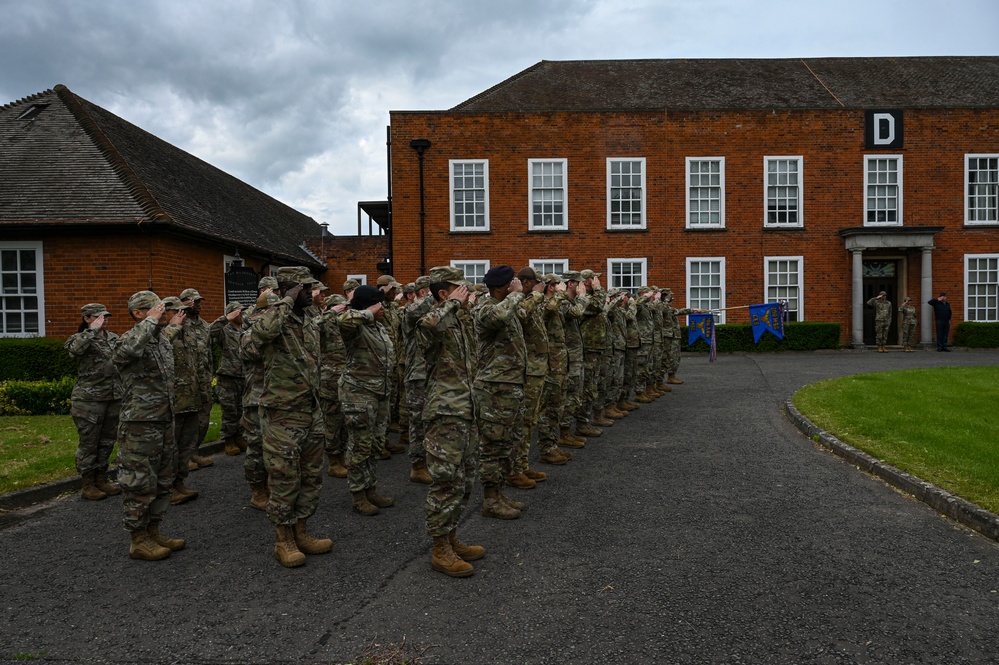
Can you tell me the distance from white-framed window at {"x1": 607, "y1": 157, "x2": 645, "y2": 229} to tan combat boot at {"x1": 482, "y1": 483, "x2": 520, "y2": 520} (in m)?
17.7

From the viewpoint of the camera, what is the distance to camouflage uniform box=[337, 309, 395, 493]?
20.1ft

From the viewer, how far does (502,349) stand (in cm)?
Answer: 595

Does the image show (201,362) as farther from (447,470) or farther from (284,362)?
(447,470)

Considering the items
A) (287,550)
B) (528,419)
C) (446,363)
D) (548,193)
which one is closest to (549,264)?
(548,193)

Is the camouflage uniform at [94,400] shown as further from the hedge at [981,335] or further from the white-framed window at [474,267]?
the hedge at [981,335]

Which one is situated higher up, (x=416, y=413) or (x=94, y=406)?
(x=94, y=406)

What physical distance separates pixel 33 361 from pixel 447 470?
12146 mm

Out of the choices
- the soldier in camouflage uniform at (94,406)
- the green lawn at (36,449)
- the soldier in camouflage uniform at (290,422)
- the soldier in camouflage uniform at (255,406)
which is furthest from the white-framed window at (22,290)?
the soldier in camouflage uniform at (290,422)

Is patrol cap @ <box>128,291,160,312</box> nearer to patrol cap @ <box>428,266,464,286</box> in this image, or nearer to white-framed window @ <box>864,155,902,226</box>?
patrol cap @ <box>428,266,464,286</box>

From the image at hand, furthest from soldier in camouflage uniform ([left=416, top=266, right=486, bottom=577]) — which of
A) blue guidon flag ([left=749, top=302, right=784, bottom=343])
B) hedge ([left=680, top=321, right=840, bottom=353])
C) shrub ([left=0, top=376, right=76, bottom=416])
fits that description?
hedge ([left=680, top=321, right=840, bottom=353])

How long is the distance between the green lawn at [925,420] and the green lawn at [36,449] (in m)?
8.62

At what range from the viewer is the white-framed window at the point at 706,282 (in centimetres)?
2248

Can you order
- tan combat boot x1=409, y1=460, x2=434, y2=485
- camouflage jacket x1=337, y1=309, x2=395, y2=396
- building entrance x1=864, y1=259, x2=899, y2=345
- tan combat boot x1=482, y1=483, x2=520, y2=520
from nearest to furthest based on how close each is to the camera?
tan combat boot x1=482, y1=483, x2=520, y2=520 < camouflage jacket x1=337, y1=309, x2=395, y2=396 < tan combat boot x1=409, y1=460, x2=434, y2=485 < building entrance x1=864, y1=259, x2=899, y2=345

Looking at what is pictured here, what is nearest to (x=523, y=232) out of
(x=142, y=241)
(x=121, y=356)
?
(x=142, y=241)
